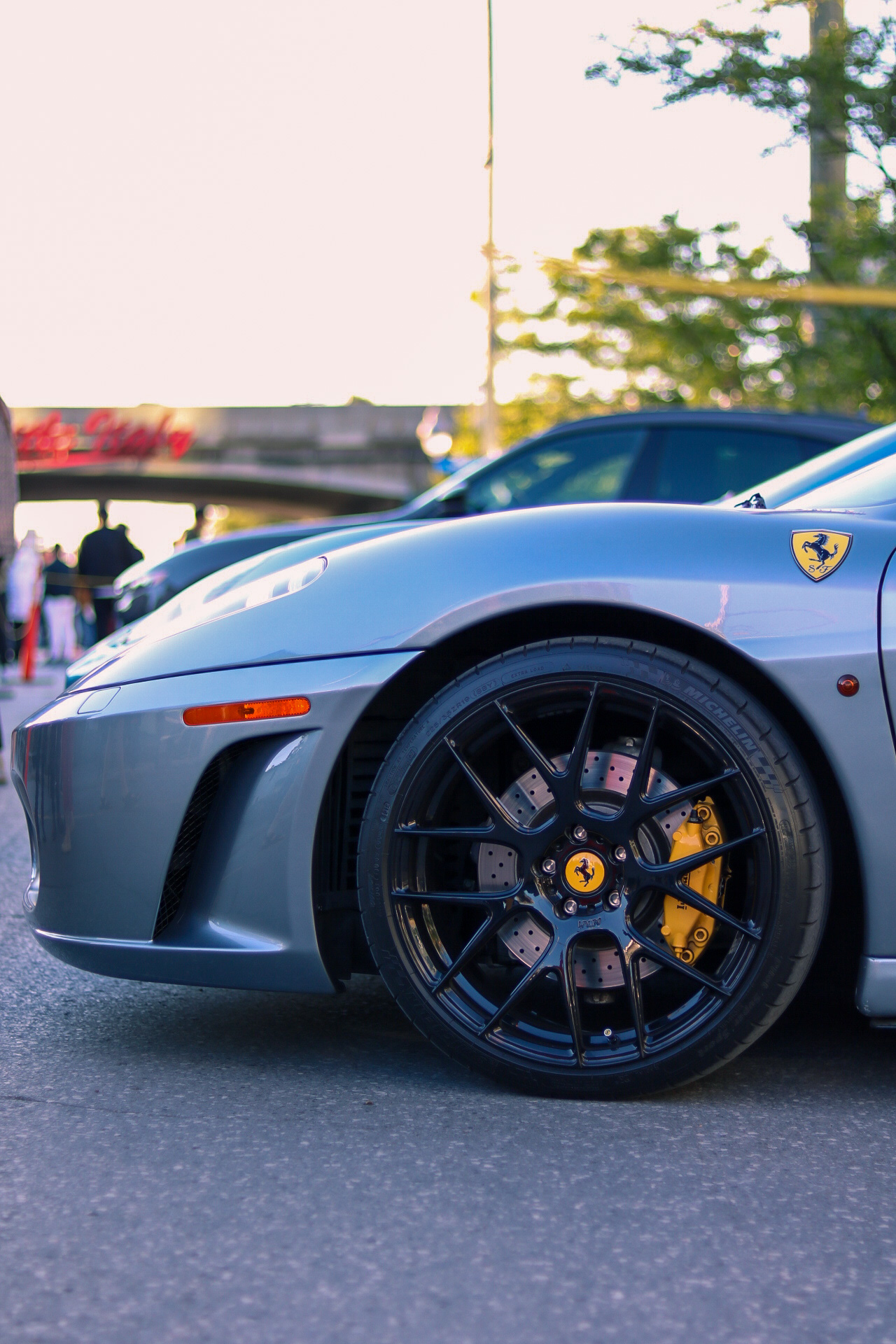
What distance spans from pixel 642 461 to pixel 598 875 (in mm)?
4572

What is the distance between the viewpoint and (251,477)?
52.0 meters

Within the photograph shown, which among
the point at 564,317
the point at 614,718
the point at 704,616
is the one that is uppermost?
the point at 564,317

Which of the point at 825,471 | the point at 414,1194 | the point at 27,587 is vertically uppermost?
the point at 825,471

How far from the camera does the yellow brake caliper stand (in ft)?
7.57

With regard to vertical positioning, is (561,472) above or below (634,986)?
above

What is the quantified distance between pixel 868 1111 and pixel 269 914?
1076 millimetres

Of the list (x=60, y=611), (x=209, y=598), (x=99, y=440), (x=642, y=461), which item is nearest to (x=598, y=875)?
(x=209, y=598)

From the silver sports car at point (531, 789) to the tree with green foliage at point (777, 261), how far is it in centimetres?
924

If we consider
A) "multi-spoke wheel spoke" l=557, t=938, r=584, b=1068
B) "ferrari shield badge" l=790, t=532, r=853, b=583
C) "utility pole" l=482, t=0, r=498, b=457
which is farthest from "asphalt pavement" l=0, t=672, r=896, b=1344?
"utility pole" l=482, t=0, r=498, b=457

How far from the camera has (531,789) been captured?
2375mm

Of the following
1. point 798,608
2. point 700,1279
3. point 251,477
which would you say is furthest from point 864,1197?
point 251,477

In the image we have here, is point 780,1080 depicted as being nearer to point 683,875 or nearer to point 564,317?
point 683,875

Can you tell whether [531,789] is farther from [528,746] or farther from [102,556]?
[102,556]

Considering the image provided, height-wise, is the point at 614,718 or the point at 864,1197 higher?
the point at 614,718
